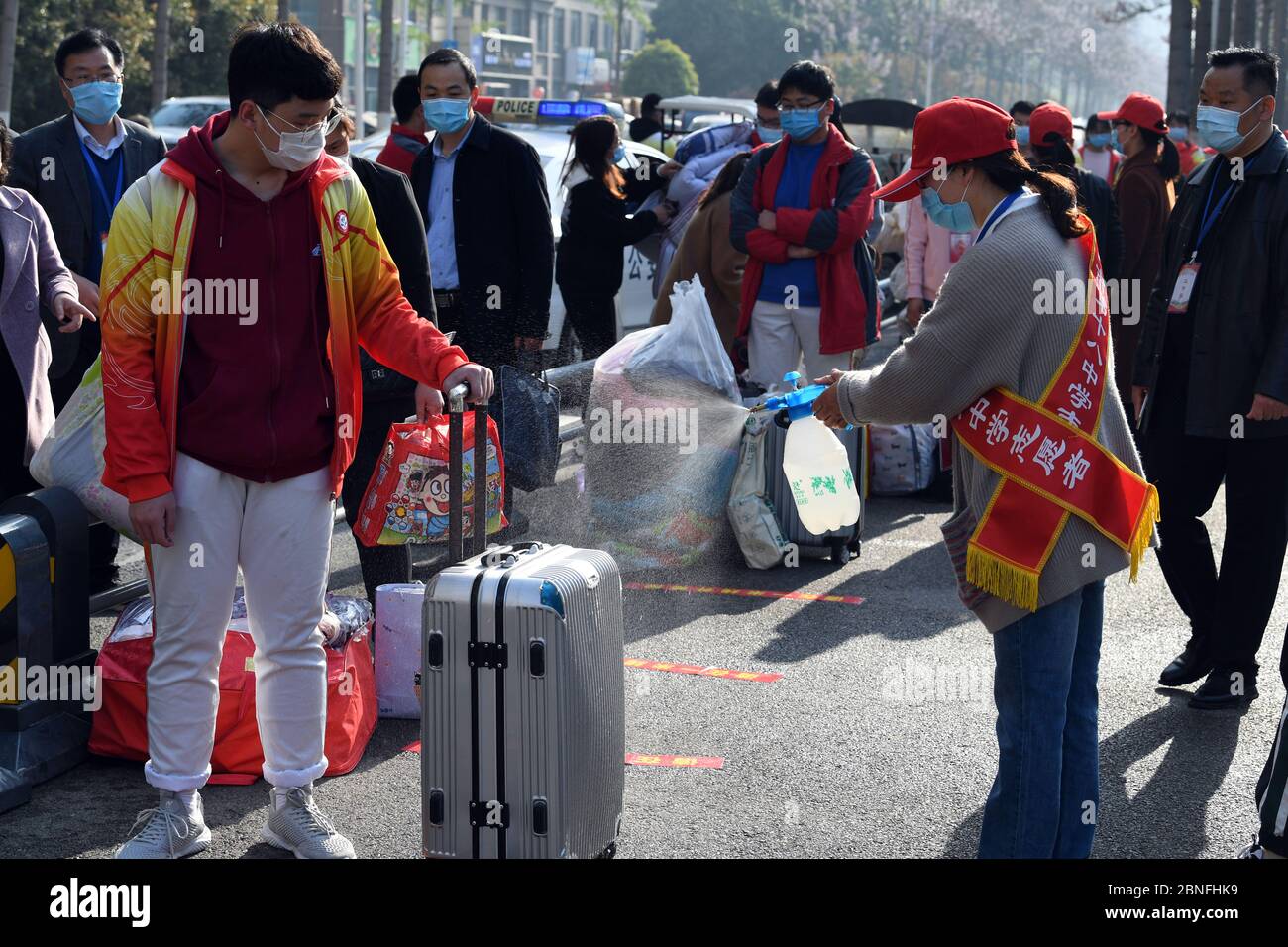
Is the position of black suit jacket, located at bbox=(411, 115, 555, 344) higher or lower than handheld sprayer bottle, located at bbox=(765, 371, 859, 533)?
higher

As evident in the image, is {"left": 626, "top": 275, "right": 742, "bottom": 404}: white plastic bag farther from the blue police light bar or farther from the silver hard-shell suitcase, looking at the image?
the blue police light bar

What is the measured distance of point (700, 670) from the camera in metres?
5.84

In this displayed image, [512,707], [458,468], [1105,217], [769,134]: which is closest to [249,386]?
[458,468]

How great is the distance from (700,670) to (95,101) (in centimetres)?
316

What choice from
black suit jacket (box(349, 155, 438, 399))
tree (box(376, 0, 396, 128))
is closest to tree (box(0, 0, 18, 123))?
black suit jacket (box(349, 155, 438, 399))

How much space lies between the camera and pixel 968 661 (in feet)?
19.6

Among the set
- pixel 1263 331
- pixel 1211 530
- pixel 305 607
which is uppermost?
pixel 1263 331

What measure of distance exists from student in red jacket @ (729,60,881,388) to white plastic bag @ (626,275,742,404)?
1.83 feet

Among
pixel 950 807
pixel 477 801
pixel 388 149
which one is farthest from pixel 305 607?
pixel 388 149

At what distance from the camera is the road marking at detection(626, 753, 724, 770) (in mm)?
4875
